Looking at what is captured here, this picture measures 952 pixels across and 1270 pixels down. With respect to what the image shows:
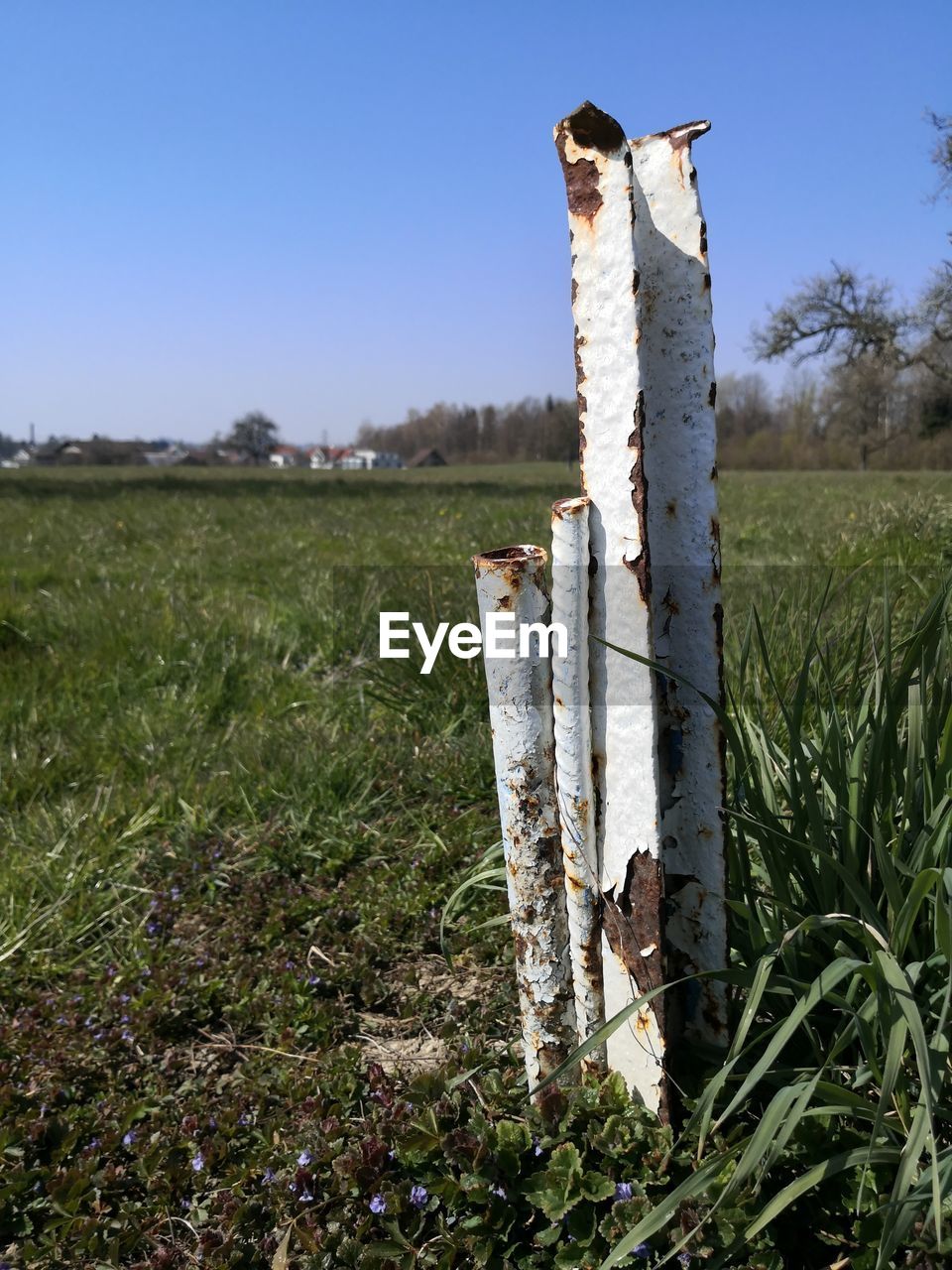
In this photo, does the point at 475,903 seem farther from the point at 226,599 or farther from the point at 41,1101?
the point at 226,599

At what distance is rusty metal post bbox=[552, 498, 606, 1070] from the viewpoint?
137 centimetres

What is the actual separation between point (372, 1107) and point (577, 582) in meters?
1.15

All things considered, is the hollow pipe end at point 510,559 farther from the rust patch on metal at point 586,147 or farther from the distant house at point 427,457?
the distant house at point 427,457

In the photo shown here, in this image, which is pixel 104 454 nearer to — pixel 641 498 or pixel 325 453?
pixel 325 453

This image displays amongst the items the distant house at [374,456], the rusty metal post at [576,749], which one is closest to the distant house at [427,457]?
the distant house at [374,456]

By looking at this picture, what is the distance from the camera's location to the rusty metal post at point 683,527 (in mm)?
1334

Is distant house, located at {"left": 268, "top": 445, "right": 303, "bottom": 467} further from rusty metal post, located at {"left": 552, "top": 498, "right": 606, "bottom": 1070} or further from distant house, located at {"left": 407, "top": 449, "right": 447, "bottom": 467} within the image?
rusty metal post, located at {"left": 552, "top": 498, "right": 606, "bottom": 1070}

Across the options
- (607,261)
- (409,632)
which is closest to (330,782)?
(409,632)

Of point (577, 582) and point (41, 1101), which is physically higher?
point (577, 582)

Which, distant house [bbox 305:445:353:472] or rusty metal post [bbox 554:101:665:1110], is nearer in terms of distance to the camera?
rusty metal post [bbox 554:101:665:1110]

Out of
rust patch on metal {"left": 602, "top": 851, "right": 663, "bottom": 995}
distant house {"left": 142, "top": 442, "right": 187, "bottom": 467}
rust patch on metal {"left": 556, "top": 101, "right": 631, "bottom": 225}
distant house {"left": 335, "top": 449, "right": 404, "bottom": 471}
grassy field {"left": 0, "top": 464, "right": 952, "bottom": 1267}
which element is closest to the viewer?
rust patch on metal {"left": 556, "top": 101, "right": 631, "bottom": 225}

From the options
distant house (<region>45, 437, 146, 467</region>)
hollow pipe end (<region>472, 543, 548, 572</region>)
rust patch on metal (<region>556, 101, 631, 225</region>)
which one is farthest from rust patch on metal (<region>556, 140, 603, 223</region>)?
distant house (<region>45, 437, 146, 467</region>)

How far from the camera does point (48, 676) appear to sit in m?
4.31

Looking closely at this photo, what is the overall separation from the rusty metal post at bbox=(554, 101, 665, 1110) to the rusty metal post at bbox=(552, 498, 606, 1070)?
17mm
